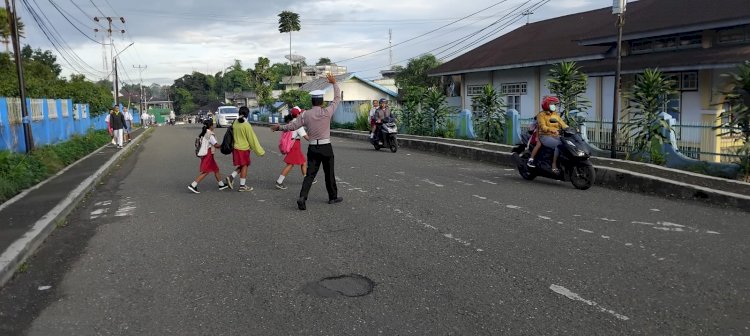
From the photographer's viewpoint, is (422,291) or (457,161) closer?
(422,291)

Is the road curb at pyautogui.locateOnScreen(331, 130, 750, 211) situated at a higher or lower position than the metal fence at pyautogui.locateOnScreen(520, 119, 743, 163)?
lower

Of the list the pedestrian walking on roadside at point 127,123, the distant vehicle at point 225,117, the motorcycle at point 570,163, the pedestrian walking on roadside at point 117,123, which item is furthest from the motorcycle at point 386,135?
the distant vehicle at point 225,117

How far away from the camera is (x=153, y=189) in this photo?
11.1 meters

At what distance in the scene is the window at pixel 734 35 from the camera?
50.2 ft

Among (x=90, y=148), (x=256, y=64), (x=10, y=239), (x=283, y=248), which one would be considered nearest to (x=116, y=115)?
(x=90, y=148)

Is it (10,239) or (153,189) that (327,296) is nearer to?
(10,239)

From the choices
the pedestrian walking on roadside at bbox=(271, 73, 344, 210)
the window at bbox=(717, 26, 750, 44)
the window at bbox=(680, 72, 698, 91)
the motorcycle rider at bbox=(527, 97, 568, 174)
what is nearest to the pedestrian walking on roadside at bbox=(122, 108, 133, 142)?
the pedestrian walking on roadside at bbox=(271, 73, 344, 210)

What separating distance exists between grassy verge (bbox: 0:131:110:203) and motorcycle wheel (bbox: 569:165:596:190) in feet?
31.9

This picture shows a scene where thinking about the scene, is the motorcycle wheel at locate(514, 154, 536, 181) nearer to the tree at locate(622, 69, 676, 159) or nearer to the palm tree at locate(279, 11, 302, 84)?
the tree at locate(622, 69, 676, 159)

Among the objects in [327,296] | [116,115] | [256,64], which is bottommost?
[327,296]

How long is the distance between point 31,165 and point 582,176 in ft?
37.5

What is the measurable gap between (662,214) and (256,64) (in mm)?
53346

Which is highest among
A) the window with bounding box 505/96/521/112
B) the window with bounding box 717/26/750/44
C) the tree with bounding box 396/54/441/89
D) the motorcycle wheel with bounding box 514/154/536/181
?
the tree with bounding box 396/54/441/89

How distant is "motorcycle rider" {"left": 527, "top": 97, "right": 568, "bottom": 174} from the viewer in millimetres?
10305
